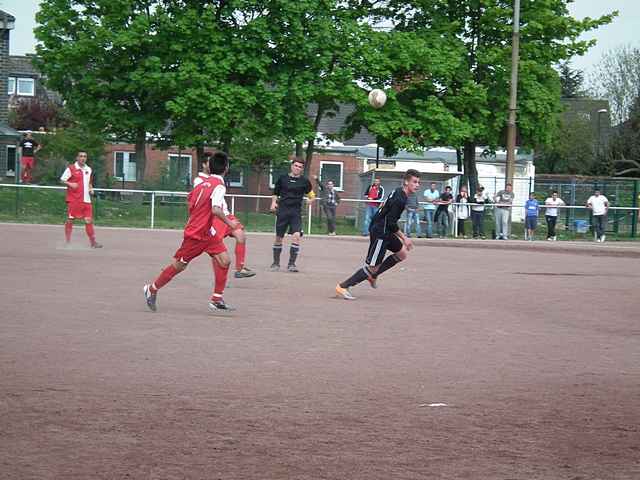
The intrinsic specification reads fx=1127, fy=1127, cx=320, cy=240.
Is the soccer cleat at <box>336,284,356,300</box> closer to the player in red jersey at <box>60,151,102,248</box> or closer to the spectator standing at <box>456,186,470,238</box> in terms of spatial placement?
the player in red jersey at <box>60,151,102,248</box>

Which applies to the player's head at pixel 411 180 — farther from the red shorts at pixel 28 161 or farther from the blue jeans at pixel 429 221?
the red shorts at pixel 28 161

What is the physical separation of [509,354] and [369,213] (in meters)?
25.2

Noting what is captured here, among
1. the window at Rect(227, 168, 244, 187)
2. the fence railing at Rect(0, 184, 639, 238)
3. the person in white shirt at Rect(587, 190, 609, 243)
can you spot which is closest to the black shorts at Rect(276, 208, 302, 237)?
the fence railing at Rect(0, 184, 639, 238)

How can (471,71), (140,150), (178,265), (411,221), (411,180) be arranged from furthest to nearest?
(140,150), (471,71), (411,221), (411,180), (178,265)

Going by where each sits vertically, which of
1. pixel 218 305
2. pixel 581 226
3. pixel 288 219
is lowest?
pixel 218 305

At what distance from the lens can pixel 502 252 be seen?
95.5 ft

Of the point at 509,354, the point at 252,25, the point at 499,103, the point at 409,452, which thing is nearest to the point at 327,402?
the point at 409,452

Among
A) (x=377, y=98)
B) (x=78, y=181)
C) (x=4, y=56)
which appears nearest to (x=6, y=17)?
(x=4, y=56)

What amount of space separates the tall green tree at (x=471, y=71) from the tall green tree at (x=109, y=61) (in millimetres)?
8053

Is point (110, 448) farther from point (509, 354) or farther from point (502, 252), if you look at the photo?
point (502, 252)

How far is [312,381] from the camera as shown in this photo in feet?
26.7

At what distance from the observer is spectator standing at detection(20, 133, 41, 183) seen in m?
46.2

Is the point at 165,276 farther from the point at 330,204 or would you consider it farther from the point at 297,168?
the point at 330,204

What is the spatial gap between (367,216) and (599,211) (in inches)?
314
